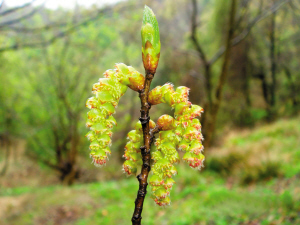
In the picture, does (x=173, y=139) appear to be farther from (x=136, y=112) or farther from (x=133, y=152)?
(x=136, y=112)

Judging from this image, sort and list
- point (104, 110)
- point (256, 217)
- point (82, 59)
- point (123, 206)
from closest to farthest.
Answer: point (104, 110) → point (256, 217) → point (123, 206) → point (82, 59)

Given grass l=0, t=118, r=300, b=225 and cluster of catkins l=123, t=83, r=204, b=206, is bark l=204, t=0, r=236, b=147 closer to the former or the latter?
grass l=0, t=118, r=300, b=225

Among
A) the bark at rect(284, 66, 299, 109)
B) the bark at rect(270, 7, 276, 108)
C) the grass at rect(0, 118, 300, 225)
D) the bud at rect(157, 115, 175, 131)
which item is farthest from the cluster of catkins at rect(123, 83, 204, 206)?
the bark at rect(284, 66, 299, 109)

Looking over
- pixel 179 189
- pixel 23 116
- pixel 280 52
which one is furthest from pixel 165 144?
pixel 280 52

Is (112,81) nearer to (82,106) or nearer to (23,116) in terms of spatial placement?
(82,106)

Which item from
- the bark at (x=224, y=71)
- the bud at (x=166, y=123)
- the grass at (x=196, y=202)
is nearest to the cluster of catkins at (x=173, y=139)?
the bud at (x=166, y=123)

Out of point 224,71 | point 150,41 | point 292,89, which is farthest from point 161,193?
point 292,89
